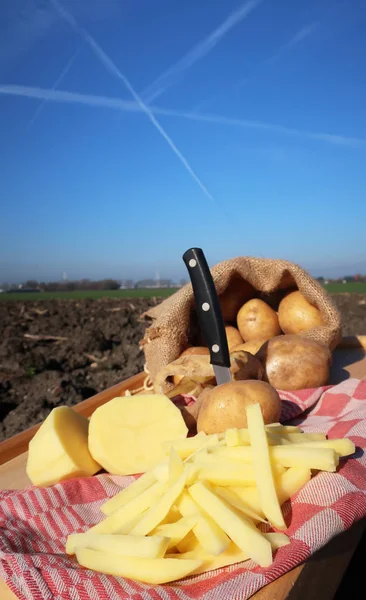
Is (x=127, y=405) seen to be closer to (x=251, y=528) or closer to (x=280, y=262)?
(x=251, y=528)

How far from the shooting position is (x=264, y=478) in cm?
127

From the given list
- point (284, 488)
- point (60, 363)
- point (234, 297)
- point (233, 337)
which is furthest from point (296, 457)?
point (60, 363)

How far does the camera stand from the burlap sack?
8.65 feet

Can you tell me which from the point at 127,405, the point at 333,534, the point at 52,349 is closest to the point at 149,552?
the point at 333,534

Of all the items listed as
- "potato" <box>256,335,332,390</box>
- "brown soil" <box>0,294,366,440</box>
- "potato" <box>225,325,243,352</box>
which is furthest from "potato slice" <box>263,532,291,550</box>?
"brown soil" <box>0,294,366,440</box>

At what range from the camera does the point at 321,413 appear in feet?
7.13

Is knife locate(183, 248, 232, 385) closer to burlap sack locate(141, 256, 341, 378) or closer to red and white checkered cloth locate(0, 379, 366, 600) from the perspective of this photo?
burlap sack locate(141, 256, 341, 378)

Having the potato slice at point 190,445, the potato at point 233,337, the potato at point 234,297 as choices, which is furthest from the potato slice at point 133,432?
the potato at point 234,297

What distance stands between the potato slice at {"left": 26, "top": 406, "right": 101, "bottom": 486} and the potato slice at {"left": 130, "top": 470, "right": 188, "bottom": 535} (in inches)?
20.4

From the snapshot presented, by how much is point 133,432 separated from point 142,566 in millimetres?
655

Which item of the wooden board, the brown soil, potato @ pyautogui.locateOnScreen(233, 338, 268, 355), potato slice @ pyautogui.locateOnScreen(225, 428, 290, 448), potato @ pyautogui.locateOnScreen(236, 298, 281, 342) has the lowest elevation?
the brown soil

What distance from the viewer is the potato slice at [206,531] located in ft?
3.68

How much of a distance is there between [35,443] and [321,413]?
1.18 meters

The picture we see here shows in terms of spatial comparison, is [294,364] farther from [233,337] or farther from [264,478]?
[264,478]
